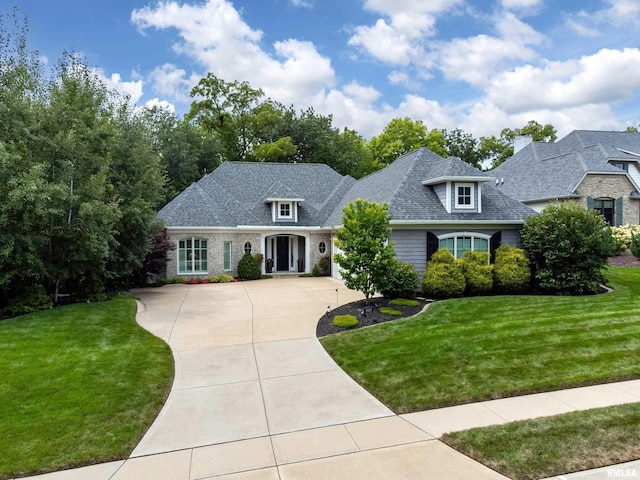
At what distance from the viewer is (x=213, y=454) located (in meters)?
4.73

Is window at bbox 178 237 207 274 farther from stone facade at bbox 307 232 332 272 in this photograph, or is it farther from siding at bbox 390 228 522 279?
siding at bbox 390 228 522 279

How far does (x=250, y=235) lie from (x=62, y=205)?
10.8m

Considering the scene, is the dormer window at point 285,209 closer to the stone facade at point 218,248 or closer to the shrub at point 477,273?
the stone facade at point 218,248

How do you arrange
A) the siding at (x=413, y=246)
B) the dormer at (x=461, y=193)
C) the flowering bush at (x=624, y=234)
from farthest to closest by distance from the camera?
the flowering bush at (x=624, y=234), the dormer at (x=461, y=193), the siding at (x=413, y=246)

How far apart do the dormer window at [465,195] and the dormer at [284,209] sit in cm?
940

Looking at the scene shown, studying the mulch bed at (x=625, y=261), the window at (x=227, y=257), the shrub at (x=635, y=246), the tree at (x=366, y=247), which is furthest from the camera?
the window at (x=227, y=257)

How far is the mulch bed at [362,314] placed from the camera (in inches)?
401

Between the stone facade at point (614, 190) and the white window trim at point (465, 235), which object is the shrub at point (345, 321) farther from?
the stone facade at point (614, 190)

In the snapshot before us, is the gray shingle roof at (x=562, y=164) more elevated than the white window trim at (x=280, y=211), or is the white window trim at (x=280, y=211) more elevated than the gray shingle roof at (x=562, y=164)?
the gray shingle roof at (x=562, y=164)

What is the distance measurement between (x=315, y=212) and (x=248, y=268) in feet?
18.6

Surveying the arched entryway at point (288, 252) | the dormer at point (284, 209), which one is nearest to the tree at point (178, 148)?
the dormer at point (284, 209)

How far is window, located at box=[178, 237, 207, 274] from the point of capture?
2077 centimetres

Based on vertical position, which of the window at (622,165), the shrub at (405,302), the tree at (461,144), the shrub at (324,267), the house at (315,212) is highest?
the tree at (461,144)

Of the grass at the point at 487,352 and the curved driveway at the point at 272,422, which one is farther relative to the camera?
the grass at the point at 487,352
